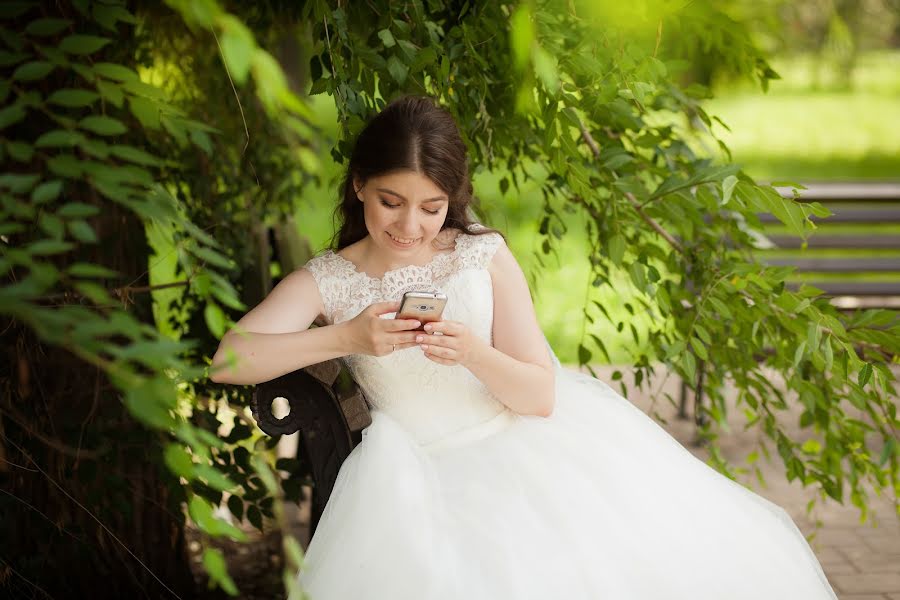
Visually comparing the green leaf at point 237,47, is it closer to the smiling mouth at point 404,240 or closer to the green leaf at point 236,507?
the smiling mouth at point 404,240

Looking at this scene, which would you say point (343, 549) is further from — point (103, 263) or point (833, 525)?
point (833, 525)

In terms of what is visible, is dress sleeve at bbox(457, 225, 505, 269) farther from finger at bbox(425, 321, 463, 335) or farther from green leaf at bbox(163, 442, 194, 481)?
green leaf at bbox(163, 442, 194, 481)

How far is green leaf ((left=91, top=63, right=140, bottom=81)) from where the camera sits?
1560mm

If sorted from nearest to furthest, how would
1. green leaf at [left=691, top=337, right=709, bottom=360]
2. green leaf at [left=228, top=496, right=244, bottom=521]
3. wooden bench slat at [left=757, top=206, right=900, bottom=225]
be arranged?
green leaf at [left=691, top=337, right=709, bottom=360], green leaf at [left=228, top=496, right=244, bottom=521], wooden bench slat at [left=757, top=206, right=900, bottom=225]

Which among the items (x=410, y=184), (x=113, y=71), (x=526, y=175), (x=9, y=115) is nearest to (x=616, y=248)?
(x=526, y=175)

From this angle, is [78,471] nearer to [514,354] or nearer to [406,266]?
[406,266]

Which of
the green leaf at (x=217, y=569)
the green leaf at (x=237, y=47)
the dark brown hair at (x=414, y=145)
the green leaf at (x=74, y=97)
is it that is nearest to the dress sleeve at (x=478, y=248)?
the dark brown hair at (x=414, y=145)

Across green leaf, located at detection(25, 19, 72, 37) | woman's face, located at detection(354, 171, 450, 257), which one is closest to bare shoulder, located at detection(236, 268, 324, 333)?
woman's face, located at detection(354, 171, 450, 257)

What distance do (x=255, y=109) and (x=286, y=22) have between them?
532mm

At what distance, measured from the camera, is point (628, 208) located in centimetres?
288

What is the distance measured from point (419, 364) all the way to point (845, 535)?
248cm

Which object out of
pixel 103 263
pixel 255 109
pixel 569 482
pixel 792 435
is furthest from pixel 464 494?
pixel 792 435

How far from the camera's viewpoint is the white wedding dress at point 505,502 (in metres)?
2.11

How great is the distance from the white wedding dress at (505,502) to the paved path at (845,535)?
3.86 ft
